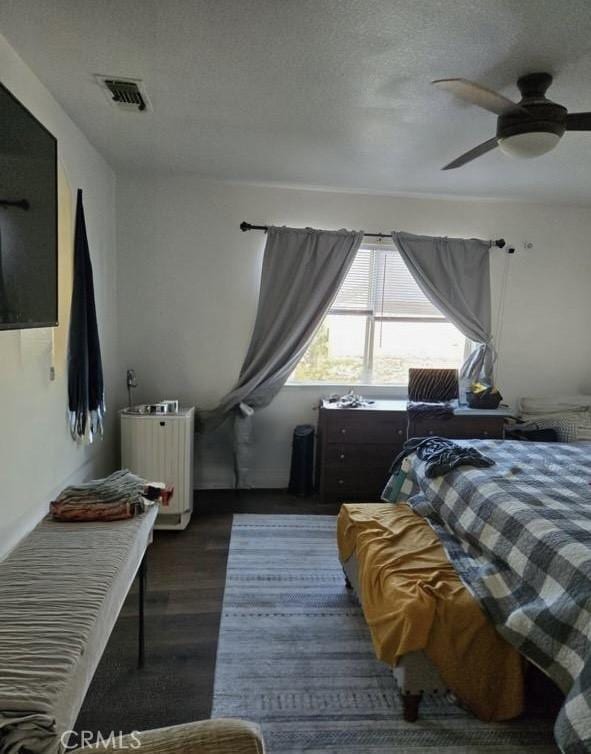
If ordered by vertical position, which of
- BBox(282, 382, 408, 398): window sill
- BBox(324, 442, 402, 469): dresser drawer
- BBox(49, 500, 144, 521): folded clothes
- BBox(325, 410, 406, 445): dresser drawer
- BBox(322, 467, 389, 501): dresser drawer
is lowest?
BBox(322, 467, 389, 501): dresser drawer

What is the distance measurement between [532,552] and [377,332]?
255cm

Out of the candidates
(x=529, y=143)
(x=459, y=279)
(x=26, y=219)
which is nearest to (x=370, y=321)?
(x=459, y=279)

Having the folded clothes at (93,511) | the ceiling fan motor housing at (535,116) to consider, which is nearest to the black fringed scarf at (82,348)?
the folded clothes at (93,511)

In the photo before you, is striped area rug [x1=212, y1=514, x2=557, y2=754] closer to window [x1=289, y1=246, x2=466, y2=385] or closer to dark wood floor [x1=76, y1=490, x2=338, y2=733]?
dark wood floor [x1=76, y1=490, x2=338, y2=733]

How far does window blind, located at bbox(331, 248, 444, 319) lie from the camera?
3.86 metres

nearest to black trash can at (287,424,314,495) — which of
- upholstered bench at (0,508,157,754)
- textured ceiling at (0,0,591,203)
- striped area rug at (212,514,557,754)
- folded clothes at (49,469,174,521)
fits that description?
striped area rug at (212,514,557,754)

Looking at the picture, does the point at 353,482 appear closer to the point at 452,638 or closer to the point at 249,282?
the point at 249,282

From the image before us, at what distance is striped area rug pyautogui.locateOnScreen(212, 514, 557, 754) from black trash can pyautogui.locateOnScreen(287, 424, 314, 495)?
1057mm

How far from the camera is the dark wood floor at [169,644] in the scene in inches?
66.0

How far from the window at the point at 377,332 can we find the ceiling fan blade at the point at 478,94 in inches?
81.8

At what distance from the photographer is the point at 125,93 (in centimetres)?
213

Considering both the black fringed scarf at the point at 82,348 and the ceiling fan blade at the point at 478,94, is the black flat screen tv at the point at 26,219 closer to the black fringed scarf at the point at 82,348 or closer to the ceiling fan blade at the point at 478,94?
the black fringed scarf at the point at 82,348

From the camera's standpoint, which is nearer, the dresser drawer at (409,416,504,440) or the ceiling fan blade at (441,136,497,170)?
the ceiling fan blade at (441,136,497,170)

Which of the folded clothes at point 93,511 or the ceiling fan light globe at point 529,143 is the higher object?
the ceiling fan light globe at point 529,143
